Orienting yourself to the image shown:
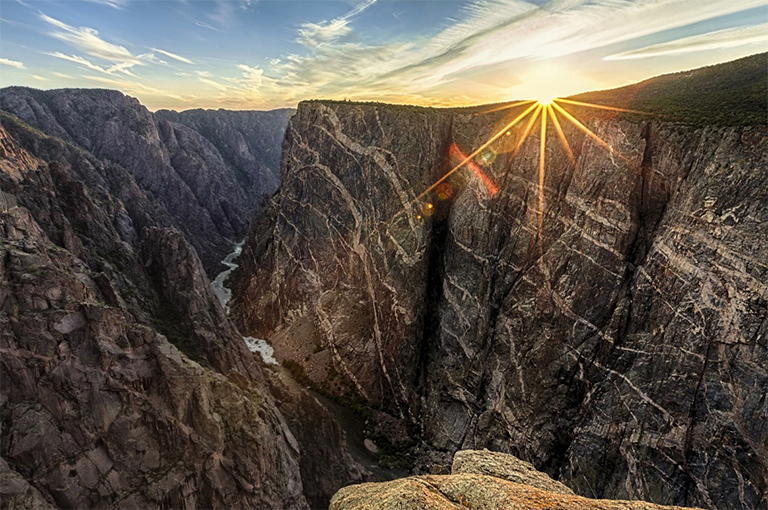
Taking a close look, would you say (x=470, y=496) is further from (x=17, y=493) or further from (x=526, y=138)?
(x=526, y=138)

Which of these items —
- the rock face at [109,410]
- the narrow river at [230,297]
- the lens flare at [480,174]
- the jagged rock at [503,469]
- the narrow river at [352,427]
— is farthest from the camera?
the narrow river at [230,297]

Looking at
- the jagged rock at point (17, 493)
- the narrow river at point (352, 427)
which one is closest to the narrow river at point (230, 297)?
the narrow river at point (352, 427)

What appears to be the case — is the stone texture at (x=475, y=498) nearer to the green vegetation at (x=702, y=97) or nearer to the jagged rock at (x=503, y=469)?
the jagged rock at (x=503, y=469)

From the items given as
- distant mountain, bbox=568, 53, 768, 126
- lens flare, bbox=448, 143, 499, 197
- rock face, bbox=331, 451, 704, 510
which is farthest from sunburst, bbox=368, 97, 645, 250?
rock face, bbox=331, 451, 704, 510

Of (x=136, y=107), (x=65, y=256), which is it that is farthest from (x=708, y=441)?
(x=136, y=107)

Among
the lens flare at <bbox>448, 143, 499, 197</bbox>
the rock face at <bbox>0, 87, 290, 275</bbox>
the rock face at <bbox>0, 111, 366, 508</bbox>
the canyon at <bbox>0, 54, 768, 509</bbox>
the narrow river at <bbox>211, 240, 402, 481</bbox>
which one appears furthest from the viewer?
the rock face at <bbox>0, 87, 290, 275</bbox>

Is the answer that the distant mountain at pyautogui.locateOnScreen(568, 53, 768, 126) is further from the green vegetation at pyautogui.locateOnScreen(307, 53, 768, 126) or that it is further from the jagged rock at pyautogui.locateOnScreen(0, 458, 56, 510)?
the jagged rock at pyautogui.locateOnScreen(0, 458, 56, 510)
